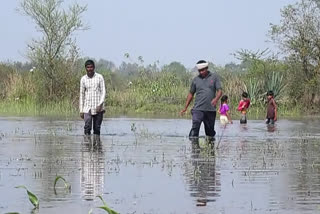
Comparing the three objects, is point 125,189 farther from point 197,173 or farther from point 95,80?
point 95,80

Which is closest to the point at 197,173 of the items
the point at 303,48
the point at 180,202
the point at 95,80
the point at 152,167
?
the point at 152,167

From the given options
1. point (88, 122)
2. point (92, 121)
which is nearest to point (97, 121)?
point (88, 122)

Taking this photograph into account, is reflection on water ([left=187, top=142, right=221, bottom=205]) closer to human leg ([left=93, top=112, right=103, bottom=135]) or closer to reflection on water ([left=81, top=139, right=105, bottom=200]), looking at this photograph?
reflection on water ([left=81, top=139, right=105, bottom=200])

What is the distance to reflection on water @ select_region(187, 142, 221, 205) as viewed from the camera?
934cm

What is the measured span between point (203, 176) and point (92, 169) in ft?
5.48

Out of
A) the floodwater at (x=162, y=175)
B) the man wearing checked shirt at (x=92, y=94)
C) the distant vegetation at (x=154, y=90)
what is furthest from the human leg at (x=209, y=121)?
the distant vegetation at (x=154, y=90)

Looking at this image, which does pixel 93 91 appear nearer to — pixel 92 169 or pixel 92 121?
pixel 92 121

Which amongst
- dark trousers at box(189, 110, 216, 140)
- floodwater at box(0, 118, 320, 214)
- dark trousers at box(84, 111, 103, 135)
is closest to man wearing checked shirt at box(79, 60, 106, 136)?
dark trousers at box(84, 111, 103, 135)

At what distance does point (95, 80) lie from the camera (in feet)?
59.4

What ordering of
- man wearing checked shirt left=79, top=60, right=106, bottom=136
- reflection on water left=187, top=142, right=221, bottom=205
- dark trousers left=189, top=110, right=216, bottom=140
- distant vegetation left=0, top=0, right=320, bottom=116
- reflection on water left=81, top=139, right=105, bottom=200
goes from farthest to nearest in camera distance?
distant vegetation left=0, top=0, right=320, bottom=116 → man wearing checked shirt left=79, top=60, right=106, bottom=136 → dark trousers left=189, top=110, right=216, bottom=140 → reflection on water left=81, top=139, right=105, bottom=200 → reflection on water left=187, top=142, right=221, bottom=205

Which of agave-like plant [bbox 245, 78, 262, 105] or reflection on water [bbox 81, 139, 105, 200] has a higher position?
agave-like plant [bbox 245, 78, 262, 105]

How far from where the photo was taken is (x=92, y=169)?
11.7m

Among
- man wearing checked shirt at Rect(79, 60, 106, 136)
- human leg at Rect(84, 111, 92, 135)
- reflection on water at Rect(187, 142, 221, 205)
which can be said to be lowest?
reflection on water at Rect(187, 142, 221, 205)

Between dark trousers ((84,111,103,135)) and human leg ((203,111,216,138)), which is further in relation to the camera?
dark trousers ((84,111,103,135))
